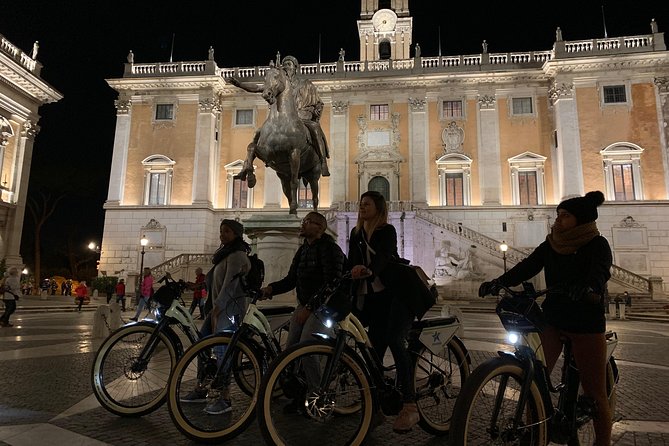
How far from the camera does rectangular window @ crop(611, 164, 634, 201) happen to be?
92.2ft

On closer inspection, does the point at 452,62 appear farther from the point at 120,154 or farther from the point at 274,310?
the point at 274,310

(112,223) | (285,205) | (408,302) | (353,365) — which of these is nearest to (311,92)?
(408,302)

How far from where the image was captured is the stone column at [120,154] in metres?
31.5

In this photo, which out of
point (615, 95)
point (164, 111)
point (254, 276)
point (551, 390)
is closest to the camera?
point (551, 390)

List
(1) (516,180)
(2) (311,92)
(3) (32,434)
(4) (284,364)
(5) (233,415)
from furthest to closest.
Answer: (1) (516,180)
(2) (311,92)
(5) (233,415)
(3) (32,434)
(4) (284,364)

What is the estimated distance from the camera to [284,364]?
3020 mm

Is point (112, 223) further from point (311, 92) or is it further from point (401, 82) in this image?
point (311, 92)

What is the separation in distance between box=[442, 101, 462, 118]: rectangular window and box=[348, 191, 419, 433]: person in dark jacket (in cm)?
2940

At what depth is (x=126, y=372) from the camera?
165 inches

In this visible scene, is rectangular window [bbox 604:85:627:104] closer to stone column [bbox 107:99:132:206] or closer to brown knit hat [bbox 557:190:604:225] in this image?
brown knit hat [bbox 557:190:604:225]

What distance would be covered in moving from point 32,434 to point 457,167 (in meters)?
29.7

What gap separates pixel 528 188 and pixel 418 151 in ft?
24.9

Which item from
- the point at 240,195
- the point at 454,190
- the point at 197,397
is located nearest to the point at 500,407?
the point at 197,397

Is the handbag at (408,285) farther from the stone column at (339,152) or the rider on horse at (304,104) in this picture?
the stone column at (339,152)
